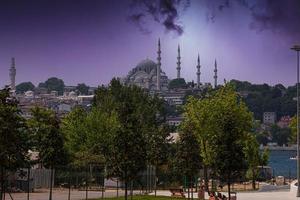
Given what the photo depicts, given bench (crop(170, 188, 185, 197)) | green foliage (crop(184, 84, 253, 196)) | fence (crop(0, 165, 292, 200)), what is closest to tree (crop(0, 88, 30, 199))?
green foliage (crop(184, 84, 253, 196))

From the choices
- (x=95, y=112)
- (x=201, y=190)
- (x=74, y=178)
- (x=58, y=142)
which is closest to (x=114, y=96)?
(x=95, y=112)

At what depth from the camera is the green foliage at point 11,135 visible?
22750 mm

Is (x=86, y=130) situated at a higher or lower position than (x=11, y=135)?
higher

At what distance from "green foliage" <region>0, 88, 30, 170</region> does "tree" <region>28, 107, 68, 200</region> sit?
606 cm

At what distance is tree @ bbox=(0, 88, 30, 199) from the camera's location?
22750 mm

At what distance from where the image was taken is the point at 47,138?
30.3 m

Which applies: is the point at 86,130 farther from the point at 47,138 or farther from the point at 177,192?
the point at 47,138

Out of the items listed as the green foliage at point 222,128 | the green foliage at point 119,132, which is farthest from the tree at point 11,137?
the green foliage at point 222,128

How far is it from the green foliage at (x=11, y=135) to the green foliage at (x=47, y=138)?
606 cm

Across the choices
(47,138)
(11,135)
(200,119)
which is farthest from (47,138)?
(200,119)

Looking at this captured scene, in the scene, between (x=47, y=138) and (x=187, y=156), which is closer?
(x=47, y=138)

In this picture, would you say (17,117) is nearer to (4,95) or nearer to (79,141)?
(4,95)

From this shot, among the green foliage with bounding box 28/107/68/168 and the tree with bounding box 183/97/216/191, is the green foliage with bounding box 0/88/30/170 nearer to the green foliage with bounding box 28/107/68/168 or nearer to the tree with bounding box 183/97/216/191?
the green foliage with bounding box 28/107/68/168

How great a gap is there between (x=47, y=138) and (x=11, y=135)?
Result: 743cm
